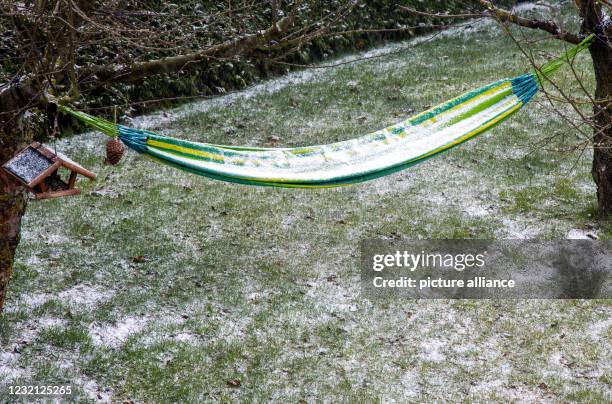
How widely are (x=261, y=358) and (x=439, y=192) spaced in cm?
252

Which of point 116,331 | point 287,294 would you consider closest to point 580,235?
point 287,294

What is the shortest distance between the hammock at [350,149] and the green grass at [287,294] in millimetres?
456

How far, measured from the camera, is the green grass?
4074 mm

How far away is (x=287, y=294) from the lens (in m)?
4.87

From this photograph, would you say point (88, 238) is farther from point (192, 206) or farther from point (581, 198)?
point (581, 198)

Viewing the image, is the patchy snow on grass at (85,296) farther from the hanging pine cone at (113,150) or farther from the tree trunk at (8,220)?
the hanging pine cone at (113,150)

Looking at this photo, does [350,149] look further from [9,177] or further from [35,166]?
[9,177]

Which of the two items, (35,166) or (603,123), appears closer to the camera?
(35,166)

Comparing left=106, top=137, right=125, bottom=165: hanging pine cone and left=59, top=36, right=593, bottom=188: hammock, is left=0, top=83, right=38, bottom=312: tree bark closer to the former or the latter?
left=59, top=36, right=593, bottom=188: hammock

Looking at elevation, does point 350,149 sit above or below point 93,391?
above

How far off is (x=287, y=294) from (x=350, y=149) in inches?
42.1

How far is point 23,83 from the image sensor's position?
11.9 ft

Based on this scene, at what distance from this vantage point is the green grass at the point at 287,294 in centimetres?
407

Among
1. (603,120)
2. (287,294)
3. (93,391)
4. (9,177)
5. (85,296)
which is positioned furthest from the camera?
(603,120)
